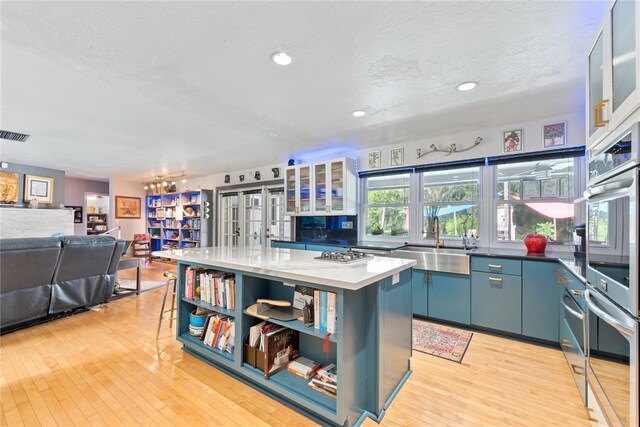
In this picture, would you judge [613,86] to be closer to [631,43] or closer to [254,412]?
[631,43]

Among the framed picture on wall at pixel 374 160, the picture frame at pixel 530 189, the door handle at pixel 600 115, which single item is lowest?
the picture frame at pixel 530 189

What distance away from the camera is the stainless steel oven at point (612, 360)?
1084mm

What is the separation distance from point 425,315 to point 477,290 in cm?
66

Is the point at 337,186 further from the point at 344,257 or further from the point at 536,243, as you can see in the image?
the point at 536,243

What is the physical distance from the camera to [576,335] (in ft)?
6.06

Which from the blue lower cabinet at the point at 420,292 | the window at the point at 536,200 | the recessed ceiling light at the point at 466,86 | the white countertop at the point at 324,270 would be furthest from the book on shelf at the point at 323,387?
the window at the point at 536,200

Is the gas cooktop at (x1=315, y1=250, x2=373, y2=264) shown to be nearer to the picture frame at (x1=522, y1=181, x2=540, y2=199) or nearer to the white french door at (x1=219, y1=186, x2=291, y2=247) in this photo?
the picture frame at (x1=522, y1=181, x2=540, y2=199)

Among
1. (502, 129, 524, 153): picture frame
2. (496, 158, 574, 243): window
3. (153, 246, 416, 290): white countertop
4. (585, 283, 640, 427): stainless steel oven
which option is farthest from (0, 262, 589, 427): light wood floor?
(502, 129, 524, 153): picture frame

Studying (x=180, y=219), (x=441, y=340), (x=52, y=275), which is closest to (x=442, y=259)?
(x=441, y=340)

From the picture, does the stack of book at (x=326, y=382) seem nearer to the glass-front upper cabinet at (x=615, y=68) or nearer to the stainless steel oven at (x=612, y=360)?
the stainless steel oven at (x=612, y=360)

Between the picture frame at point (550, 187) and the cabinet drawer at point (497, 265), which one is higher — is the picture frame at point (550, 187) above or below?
above

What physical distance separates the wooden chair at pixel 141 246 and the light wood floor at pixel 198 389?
210 inches

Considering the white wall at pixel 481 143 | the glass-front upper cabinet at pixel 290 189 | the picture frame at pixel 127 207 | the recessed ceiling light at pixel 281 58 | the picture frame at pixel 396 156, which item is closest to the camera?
the recessed ceiling light at pixel 281 58

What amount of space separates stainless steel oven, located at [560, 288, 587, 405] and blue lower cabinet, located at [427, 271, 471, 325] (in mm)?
866
